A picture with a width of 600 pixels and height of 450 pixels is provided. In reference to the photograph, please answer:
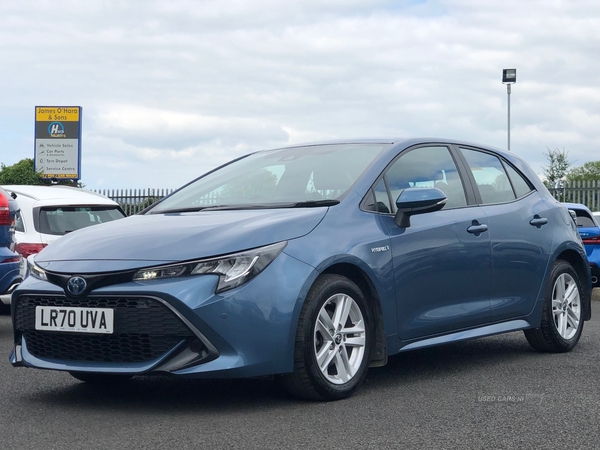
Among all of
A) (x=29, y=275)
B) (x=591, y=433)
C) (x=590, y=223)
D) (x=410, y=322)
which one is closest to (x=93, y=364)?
(x=29, y=275)

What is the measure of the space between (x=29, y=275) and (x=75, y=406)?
75cm

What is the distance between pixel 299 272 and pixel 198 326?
0.60 m

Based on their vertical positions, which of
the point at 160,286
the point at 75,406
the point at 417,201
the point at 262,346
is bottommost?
the point at 75,406

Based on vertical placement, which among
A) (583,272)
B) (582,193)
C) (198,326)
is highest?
(582,193)

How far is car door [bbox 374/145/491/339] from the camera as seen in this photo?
226 inches

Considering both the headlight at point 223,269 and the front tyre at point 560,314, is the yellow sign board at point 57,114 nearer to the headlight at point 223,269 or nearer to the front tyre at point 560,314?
the front tyre at point 560,314

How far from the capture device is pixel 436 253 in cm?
596

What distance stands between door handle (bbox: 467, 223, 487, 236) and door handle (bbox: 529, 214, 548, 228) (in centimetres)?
70

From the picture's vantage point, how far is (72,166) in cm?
3612

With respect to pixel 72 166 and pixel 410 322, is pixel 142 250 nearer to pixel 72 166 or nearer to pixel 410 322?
pixel 410 322

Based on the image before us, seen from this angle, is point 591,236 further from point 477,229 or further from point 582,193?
point 582,193

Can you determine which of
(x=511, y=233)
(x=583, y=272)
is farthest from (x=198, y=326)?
(x=583, y=272)

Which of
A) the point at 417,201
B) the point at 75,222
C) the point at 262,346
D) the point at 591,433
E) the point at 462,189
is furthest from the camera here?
the point at 75,222

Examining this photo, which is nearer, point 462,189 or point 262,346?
point 262,346
